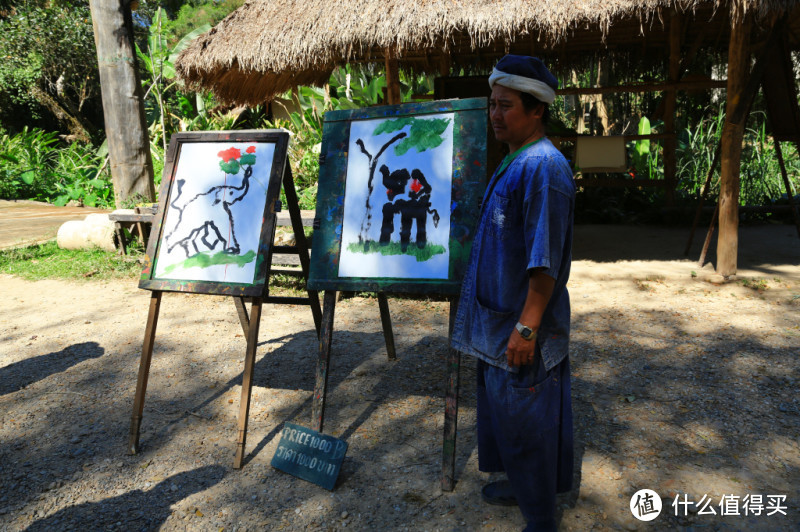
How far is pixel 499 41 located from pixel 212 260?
19.4 ft

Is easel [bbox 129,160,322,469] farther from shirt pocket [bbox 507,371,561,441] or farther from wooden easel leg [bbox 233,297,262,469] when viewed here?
shirt pocket [bbox 507,371,561,441]

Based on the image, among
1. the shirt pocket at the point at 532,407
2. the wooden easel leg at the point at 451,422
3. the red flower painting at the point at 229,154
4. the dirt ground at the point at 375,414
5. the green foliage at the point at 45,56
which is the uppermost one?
the green foliage at the point at 45,56

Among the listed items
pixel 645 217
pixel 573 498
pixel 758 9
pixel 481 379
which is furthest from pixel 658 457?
pixel 645 217

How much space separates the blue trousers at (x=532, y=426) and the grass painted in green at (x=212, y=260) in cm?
132

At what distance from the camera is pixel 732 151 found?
542cm

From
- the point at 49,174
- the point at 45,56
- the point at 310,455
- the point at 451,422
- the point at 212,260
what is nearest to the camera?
→ the point at 451,422

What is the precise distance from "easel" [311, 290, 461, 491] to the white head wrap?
99cm

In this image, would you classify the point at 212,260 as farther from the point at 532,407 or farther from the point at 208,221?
the point at 532,407

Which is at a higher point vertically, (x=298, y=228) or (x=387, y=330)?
(x=298, y=228)

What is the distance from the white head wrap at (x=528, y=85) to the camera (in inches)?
72.5

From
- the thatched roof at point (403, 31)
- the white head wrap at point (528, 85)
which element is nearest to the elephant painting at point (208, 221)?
the white head wrap at point (528, 85)

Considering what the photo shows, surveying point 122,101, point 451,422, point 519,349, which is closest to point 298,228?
A: point 451,422

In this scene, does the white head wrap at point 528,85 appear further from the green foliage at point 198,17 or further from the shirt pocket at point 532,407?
the green foliage at point 198,17

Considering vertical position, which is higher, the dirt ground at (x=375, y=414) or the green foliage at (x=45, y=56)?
the green foliage at (x=45, y=56)
